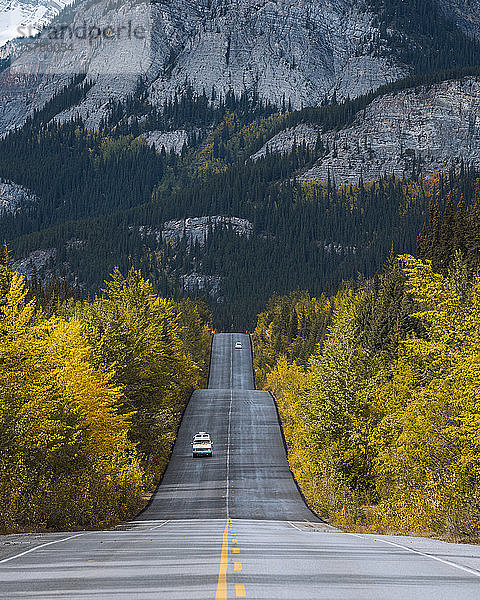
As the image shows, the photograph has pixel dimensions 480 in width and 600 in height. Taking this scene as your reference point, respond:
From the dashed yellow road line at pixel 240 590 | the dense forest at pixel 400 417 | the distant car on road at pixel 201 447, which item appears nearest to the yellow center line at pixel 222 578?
the dashed yellow road line at pixel 240 590

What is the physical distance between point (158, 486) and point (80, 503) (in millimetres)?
23428

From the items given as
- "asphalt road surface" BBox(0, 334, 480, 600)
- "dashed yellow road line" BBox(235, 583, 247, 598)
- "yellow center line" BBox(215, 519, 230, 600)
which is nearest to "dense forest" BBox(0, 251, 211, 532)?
"asphalt road surface" BBox(0, 334, 480, 600)

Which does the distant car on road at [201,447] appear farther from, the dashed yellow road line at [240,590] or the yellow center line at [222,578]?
the dashed yellow road line at [240,590]

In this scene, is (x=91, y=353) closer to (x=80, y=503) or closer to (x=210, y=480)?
(x=80, y=503)

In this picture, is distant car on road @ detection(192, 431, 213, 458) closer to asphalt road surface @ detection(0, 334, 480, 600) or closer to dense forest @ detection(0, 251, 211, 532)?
dense forest @ detection(0, 251, 211, 532)

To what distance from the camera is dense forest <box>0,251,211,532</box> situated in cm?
2698

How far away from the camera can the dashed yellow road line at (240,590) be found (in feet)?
34.3

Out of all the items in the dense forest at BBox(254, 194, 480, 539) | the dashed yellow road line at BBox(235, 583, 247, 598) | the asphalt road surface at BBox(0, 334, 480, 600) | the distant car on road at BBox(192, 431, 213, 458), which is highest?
the dashed yellow road line at BBox(235, 583, 247, 598)

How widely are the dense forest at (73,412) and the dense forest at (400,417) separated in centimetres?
1071

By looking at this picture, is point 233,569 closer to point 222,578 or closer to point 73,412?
Result: point 222,578

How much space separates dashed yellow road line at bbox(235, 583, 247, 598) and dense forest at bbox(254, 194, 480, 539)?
1368cm

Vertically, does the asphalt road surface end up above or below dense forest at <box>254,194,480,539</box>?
above

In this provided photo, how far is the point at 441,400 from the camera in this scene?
102 feet

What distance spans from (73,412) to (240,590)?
21.1 metres
